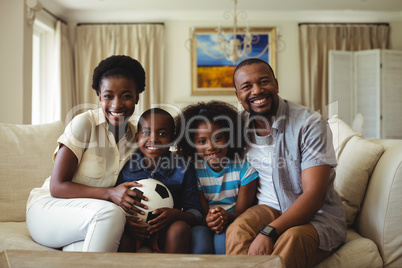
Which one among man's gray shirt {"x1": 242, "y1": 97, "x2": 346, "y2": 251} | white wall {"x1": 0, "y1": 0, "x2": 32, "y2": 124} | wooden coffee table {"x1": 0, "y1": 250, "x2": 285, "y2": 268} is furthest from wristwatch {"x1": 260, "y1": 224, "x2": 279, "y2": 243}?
white wall {"x1": 0, "y1": 0, "x2": 32, "y2": 124}

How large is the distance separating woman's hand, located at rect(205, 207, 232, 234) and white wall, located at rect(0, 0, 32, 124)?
7.55 feet

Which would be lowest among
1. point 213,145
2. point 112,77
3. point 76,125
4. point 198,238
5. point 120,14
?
point 198,238

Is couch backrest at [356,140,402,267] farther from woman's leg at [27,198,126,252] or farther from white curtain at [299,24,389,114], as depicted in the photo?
white curtain at [299,24,389,114]

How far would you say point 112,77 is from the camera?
1623mm

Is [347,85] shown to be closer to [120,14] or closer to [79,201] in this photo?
[120,14]

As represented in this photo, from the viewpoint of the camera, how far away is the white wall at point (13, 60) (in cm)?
300

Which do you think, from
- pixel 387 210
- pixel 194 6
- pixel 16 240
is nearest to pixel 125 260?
pixel 16 240

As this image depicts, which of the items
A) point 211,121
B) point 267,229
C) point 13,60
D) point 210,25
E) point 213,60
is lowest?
point 267,229

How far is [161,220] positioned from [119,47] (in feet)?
15.5

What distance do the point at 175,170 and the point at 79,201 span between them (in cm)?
46

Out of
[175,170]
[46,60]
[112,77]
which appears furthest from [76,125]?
[46,60]

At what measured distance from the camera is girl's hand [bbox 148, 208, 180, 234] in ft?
4.62

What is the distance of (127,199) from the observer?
4.64 ft

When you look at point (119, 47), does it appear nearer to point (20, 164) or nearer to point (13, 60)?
point (13, 60)
